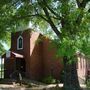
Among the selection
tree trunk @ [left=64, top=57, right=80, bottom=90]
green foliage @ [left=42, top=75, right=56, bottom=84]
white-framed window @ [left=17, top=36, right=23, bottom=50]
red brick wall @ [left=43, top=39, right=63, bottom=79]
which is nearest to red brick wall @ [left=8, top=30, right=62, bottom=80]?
red brick wall @ [left=43, top=39, right=63, bottom=79]

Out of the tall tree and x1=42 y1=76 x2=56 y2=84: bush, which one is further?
x1=42 y1=76 x2=56 y2=84: bush

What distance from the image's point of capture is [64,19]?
2159 centimetres

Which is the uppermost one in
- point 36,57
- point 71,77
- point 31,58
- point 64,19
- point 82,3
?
point 82,3

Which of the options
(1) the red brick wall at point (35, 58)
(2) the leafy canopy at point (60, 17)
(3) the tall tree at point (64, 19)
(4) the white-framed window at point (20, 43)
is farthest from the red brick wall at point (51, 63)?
(3) the tall tree at point (64, 19)

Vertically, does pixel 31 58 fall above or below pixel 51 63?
above

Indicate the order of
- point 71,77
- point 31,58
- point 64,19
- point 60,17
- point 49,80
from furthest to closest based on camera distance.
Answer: point 31,58 → point 49,80 → point 71,77 → point 60,17 → point 64,19

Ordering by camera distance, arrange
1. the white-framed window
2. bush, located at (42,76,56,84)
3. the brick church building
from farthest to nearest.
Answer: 1. the white-framed window
2. the brick church building
3. bush, located at (42,76,56,84)

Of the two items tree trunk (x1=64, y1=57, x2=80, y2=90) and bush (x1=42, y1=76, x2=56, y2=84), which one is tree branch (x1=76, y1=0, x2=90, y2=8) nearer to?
A: tree trunk (x1=64, y1=57, x2=80, y2=90)

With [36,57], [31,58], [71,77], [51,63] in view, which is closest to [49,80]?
[51,63]

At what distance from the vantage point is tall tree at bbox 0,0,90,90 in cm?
1881

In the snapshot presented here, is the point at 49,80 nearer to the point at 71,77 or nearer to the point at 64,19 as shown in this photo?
the point at 71,77

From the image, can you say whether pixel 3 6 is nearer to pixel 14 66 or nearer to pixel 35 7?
pixel 35 7

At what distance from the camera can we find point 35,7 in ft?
78.3

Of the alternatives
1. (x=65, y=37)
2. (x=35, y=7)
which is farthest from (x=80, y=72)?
(x=65, y=37)
